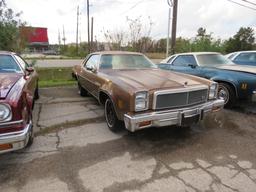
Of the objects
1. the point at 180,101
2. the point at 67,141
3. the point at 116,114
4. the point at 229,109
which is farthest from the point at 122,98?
the point at 229,109

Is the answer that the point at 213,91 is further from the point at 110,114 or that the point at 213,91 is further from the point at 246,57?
the point at 246,57

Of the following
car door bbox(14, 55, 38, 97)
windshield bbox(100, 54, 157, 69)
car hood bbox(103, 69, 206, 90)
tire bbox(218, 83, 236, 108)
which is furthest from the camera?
tire bbox(218, 83, 236, 108)

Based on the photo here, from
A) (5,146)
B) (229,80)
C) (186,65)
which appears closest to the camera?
(5,146)

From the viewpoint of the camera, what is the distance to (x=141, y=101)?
3.42 metres

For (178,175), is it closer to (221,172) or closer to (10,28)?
(221,172)

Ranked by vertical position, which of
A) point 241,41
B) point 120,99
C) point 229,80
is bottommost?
point 120,99

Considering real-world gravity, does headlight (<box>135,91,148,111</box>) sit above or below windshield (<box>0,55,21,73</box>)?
below

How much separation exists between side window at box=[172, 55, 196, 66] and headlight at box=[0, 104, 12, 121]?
5573mm

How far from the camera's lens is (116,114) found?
153 inches

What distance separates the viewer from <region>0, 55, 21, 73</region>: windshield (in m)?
4.64

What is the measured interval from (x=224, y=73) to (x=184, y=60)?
170 cm

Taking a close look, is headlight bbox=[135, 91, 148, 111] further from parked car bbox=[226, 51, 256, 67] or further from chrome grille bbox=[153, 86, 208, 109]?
parked car bbox=[226, 51, 256, 67]

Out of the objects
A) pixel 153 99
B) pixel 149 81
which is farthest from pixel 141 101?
pixel 149 81

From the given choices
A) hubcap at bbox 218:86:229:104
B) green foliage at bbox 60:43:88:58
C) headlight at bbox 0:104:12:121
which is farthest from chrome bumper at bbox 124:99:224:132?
green foliage at bbox 60:43:88:58
